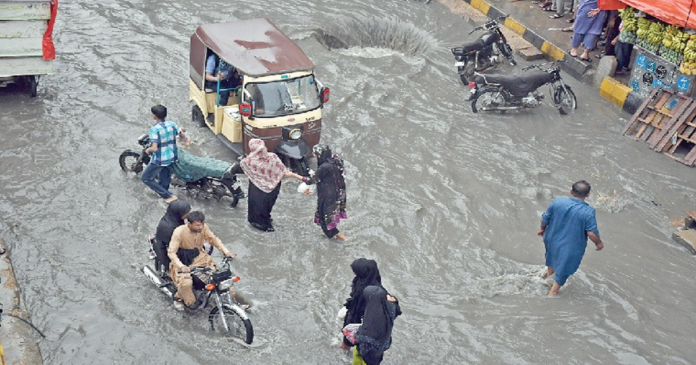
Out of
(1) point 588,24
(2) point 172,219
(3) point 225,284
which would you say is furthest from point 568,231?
(1) point 588,24

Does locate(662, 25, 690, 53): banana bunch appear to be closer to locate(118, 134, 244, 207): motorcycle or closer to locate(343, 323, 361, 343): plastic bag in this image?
locate(118, 134, 244, 207): motorcycle

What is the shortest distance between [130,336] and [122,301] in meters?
0.63

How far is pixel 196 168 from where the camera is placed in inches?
395

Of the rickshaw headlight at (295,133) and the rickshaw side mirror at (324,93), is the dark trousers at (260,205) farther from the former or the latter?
the rickshaw side mirror at (324,93)

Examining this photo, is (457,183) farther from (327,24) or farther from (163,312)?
(327,24)

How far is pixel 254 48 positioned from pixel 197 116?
6.01 ft

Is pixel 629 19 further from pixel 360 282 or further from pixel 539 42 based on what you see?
pixel 360 282

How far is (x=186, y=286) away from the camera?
Result: 7551mm

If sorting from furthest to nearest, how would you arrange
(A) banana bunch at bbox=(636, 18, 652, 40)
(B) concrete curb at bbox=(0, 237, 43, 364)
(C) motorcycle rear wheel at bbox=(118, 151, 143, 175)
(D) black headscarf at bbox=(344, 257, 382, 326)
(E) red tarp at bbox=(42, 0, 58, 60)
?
(A) banana bunch at bbox=(636, 18, 652, 40) < (E) red tarp at bbox=(42, 0, 58, 60) < (C) motorcycle rear wheel at bbox=(118, 151, 143, 175) < (B) concrete curb at bbox=(0, 237, 43, 364) < (D) black headscarf at bbox=(344, 257, 382, 326)

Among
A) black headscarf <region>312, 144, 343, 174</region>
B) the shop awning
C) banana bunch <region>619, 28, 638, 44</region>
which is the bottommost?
black headscarf <region>312, 144, 343, 174</region>

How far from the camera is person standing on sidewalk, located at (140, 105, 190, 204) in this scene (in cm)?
963

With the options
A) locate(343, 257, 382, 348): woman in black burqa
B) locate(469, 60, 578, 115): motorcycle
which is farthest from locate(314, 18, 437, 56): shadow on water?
locate(343, 257, 382, 348): woman in black burqa

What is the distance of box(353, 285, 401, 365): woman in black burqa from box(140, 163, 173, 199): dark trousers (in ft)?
14.4

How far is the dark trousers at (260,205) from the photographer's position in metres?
9.42
